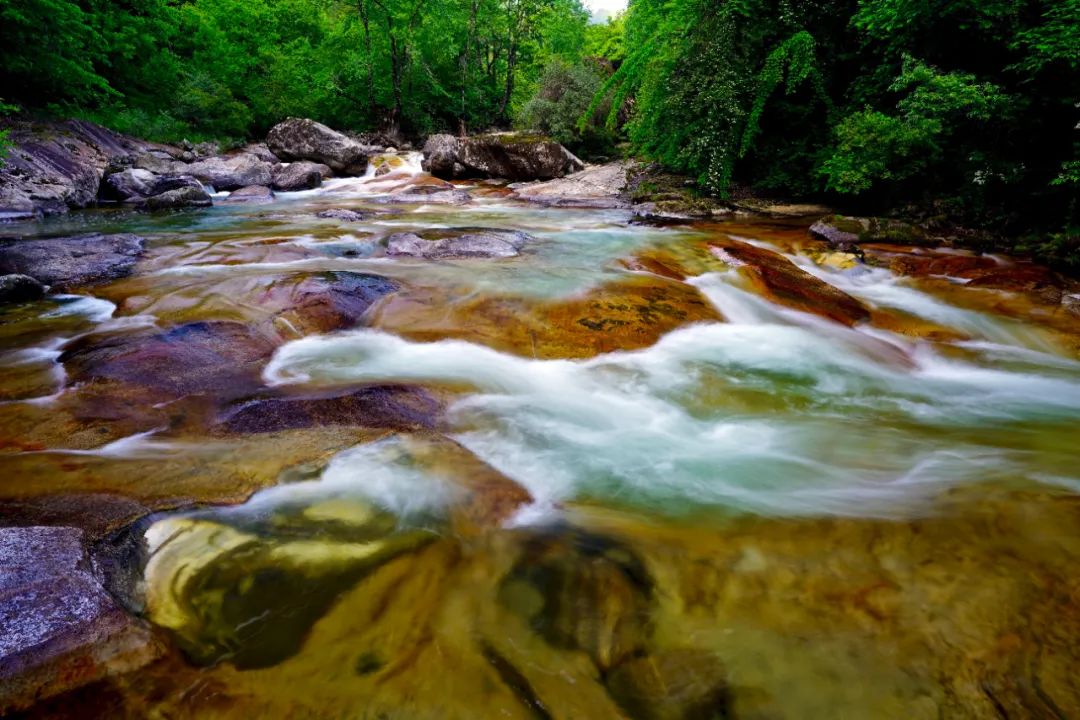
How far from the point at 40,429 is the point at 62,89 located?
1715cm

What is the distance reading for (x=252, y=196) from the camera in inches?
586

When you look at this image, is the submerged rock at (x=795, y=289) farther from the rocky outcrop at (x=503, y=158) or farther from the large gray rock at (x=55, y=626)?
the rocky outcrop at (x=503, y=158)

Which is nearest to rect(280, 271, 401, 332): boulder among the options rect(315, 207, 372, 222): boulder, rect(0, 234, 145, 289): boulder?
rect(0, 234, 145, 289): boulder

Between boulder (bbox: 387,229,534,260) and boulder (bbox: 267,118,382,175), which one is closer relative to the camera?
boulder (bbox: 387,229,534,260)

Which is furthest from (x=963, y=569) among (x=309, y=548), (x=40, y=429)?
(x=40, y=429)

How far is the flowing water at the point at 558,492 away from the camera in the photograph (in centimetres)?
184

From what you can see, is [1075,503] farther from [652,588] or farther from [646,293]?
[646,293]

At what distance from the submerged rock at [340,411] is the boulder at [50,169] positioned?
38.1 feet

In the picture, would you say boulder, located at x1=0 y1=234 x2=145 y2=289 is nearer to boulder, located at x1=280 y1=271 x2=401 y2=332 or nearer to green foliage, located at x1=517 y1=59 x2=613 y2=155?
boulder, located at x1=280 y1=271 x2=401 y2=332

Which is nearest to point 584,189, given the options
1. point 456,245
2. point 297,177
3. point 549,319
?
point 456,245

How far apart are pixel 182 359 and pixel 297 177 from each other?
15229 millimetres

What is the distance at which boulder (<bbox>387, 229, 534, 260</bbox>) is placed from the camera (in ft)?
25.4

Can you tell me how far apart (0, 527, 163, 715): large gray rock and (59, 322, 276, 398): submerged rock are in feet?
6.36

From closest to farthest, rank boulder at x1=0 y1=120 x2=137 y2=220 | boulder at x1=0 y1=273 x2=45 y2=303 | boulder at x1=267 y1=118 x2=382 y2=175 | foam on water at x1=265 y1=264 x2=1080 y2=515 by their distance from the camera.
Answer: foam on water at x1=265 y1=264 x2=1080 y2=515 < boulder at x1=0 y1=273 x2=45 y2=303 < boulder at x1=0 y1=120 x2=137 y2=220 < boulder at x1=267 y1=118 x2=382 y2=175
